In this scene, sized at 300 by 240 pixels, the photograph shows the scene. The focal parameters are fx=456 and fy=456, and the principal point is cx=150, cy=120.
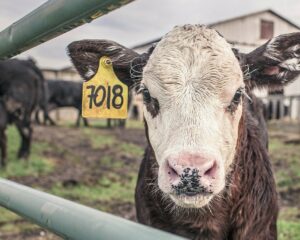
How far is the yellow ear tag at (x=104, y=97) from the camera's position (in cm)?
196

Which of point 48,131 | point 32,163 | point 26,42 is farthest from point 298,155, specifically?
point 26,42

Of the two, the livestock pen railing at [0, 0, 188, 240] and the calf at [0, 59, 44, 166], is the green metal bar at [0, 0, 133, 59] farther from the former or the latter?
the calf at [0, 59, 44, 166]

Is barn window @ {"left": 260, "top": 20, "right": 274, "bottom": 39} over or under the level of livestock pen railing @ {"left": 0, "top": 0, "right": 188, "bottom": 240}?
over

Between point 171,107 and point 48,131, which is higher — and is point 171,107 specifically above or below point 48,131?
above

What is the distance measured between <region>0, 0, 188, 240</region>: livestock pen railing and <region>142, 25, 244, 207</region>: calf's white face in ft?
1.99

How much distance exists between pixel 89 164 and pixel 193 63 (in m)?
6.87

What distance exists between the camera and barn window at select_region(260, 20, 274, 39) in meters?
Answer: 26.6

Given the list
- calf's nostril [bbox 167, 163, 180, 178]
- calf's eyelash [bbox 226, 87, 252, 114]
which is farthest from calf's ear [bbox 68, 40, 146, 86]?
calf's nostril [bbox 167, 163, 180, 178]

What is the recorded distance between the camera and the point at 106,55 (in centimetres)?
248

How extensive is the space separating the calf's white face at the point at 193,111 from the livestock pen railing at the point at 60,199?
0.61 meters

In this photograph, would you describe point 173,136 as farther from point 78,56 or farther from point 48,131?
point 48,131

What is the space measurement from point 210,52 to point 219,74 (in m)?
0.19

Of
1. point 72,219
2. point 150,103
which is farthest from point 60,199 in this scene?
point 150,103

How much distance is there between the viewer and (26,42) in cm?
125
